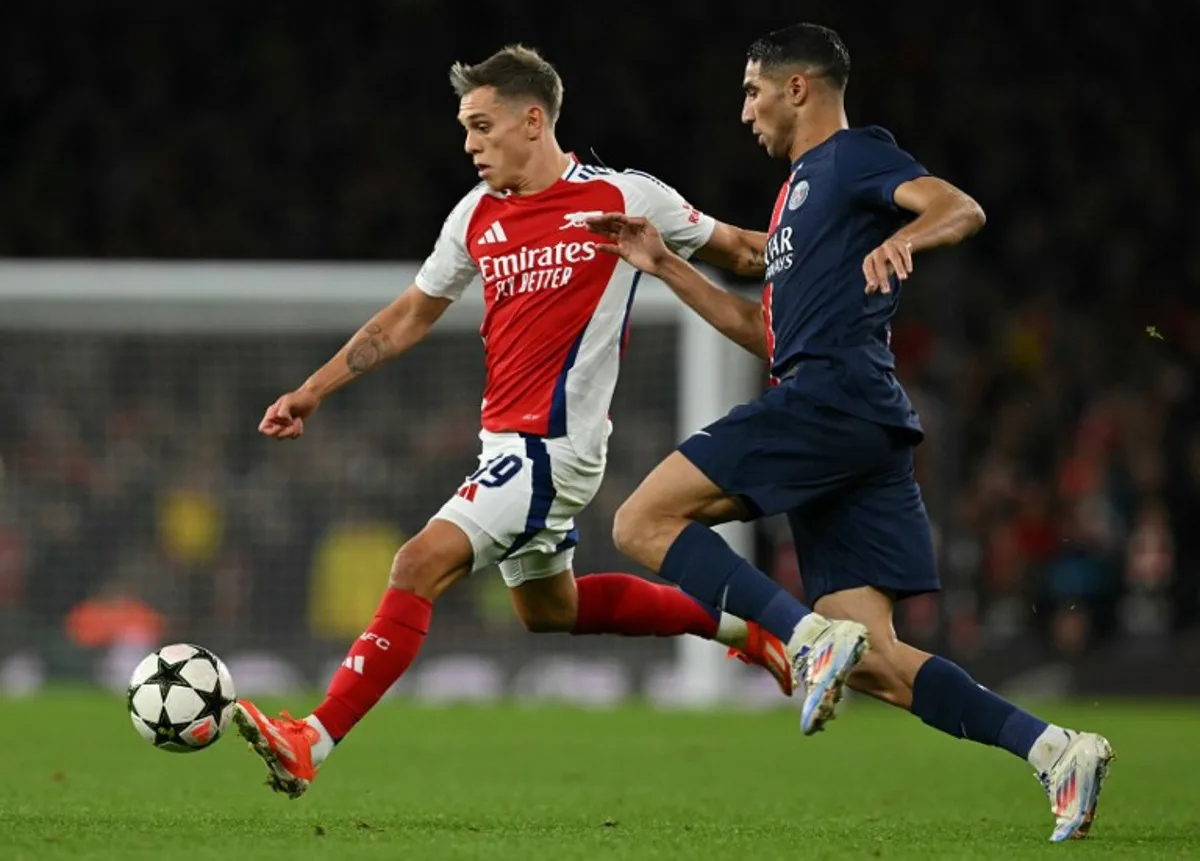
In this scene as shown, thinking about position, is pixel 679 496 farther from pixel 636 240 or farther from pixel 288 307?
pixel 288 307

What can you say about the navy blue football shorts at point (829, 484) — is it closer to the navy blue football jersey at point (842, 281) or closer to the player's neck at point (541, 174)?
the navy blue football jersey at point (842, 281)

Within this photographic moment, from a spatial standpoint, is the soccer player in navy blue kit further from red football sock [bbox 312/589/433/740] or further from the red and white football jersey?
red football sock [bbox 312/589/433/740]

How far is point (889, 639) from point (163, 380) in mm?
8722

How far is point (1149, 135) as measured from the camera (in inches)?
702

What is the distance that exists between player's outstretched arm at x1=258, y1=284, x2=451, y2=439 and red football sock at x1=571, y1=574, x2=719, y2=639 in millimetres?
977

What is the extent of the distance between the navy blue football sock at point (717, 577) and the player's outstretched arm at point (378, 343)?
1.41m

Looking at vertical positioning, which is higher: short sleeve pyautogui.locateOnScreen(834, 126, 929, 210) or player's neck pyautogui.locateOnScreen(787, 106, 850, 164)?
player's neck pyautogui.locateOnScreen(787, 106, 850, 164)

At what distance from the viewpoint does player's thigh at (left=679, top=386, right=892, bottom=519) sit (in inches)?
209

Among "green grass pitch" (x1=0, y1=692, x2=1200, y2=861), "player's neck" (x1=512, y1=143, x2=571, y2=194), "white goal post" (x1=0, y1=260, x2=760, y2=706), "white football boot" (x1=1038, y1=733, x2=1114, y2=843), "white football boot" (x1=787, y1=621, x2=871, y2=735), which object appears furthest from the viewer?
"white goal post" (x1=0, y1=260, x2=760, y2=706)

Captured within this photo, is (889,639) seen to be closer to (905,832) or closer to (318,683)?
(905,832)

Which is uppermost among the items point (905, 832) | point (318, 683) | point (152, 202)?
point (152, 202)

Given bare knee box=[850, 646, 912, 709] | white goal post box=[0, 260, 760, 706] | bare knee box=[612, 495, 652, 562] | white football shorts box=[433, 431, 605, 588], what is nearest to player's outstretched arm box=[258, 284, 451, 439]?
white football shorts box=[433, 431, 605, 588]

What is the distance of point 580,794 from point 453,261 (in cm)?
185

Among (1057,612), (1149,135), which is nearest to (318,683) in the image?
(1057,612)
